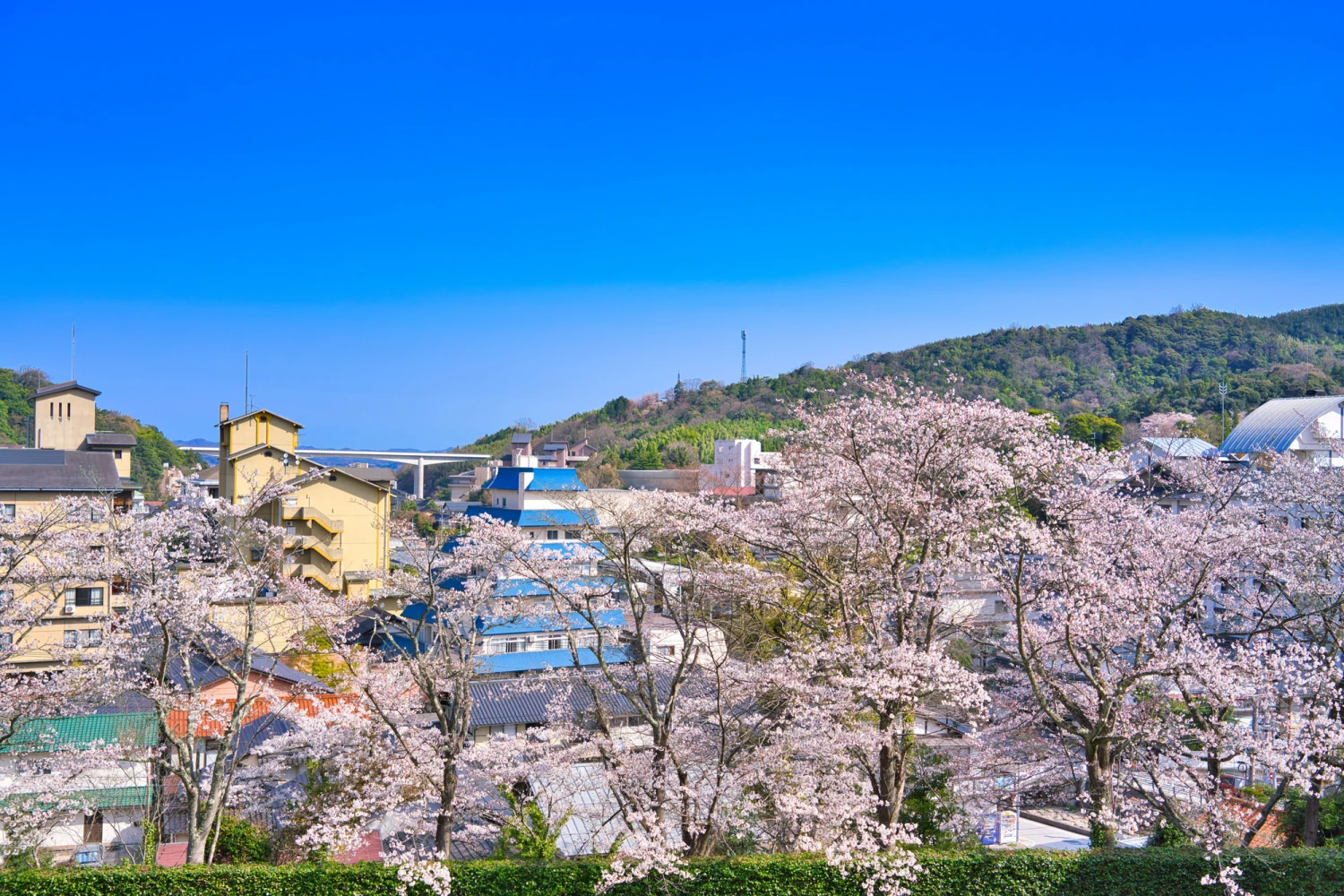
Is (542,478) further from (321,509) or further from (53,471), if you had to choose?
(53,471)

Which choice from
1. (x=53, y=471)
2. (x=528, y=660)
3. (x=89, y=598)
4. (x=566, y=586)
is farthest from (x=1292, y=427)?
(x=53, y=471)

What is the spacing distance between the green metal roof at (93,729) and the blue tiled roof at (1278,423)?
2592 cm

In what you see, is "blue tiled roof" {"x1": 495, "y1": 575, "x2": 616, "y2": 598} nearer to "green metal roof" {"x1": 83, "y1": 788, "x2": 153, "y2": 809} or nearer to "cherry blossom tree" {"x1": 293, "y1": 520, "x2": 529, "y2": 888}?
"cherry blossom tree" {"x1": 293, "y1": 520, "x2": 529, "y2": 888}

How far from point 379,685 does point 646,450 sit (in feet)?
127

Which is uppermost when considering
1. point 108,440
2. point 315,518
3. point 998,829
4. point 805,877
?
point 108,440

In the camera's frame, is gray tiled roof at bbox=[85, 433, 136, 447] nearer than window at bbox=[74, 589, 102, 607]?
No

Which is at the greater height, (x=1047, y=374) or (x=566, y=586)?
(x=1047, y=374)

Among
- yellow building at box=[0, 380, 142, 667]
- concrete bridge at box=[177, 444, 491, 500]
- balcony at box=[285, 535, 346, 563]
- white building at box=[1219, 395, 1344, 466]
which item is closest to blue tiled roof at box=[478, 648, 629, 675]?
yellow building at box=[0, 380, 142, 667]

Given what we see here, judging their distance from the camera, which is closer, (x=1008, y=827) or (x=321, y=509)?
(x=1008, y=827)

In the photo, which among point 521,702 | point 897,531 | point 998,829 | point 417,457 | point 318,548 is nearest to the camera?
point 897,531

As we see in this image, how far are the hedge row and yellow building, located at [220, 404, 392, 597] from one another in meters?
13.3

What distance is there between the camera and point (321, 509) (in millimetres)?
22750

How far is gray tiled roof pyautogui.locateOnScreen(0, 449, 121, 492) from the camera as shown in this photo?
57.8 feet

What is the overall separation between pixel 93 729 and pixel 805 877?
32.5 ft
